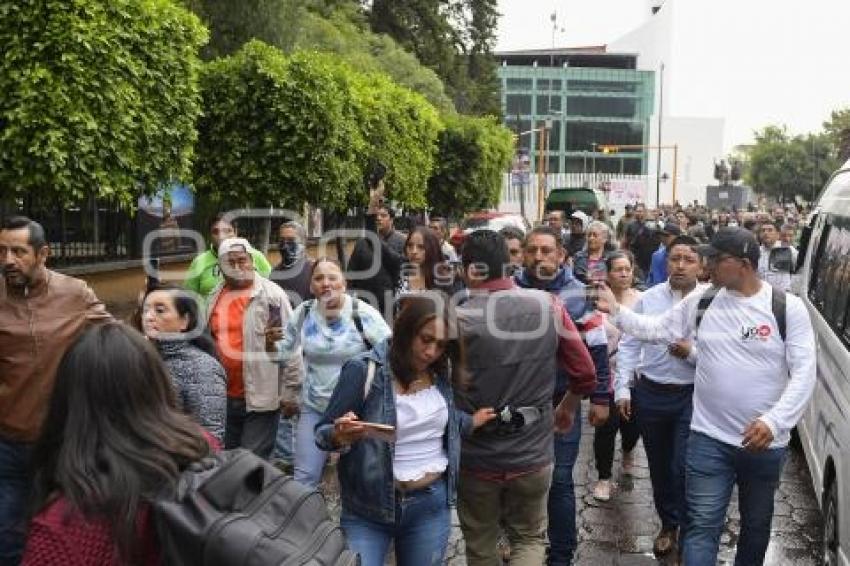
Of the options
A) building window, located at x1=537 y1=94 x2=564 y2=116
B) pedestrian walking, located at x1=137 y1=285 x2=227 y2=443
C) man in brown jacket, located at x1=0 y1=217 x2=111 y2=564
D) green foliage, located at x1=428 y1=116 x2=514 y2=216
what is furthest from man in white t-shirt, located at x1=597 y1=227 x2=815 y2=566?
building window, located at x1=537 y1=94 x2=564 y2=116

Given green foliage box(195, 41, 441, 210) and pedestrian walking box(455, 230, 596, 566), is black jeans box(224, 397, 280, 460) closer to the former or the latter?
pedestrian walking box(455, 230, 596, 566)

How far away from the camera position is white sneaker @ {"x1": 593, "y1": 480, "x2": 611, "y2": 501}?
6.25m

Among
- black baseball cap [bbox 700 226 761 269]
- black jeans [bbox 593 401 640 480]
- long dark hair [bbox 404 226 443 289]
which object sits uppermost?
black baseball cap [bbox 700 226 761 269]

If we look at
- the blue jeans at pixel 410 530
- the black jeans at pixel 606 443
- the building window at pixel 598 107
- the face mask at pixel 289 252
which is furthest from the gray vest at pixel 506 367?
the building window at pixel 598 107

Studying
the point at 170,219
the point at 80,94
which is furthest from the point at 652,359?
the point at 170,219

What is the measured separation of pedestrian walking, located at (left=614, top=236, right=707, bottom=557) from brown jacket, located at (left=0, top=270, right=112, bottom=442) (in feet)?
9.87

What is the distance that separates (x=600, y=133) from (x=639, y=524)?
97.2 meters

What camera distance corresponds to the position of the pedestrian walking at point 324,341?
16.0 feet

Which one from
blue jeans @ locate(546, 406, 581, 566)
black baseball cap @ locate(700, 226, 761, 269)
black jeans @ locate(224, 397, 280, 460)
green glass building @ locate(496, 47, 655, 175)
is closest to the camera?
black baseball cap @ locate(700, 226, 761, 269)

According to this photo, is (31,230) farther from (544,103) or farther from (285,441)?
(544,103)

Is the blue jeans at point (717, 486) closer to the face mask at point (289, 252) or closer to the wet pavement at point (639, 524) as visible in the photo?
the wet pavement at point (639, 524)

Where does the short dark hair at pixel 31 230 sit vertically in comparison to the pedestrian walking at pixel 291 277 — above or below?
above

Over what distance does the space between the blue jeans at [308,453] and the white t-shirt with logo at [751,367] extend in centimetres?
200

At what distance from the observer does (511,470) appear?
377cm
